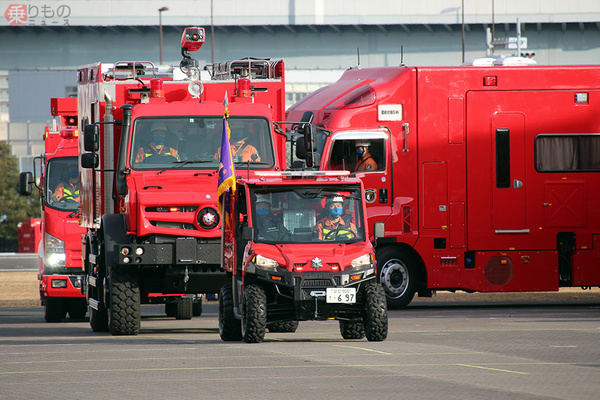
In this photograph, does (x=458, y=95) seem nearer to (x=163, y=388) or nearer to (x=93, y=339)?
(x=93, y=339)

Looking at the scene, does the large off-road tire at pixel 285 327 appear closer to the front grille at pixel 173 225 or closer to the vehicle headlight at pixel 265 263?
the front grille at pixel 173 225

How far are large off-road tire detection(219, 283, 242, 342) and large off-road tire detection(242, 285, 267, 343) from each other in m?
0.62

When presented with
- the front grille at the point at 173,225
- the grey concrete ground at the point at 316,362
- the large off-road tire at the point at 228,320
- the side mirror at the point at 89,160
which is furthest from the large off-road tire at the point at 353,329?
the side mirror at the point at 89,160

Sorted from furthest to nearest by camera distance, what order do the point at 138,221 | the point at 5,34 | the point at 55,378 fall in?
the point at 5,34
the point at 138,221
the point at 55,378

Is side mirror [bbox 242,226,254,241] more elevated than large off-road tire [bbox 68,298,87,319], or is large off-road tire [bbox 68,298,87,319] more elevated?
side mirror [bbox 242,226,254,241]

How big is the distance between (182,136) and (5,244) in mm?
41950

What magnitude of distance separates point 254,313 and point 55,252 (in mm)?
7191

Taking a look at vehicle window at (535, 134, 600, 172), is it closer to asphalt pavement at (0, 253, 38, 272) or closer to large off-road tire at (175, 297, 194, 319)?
large off-road tire at (175, 297, 194, 319)

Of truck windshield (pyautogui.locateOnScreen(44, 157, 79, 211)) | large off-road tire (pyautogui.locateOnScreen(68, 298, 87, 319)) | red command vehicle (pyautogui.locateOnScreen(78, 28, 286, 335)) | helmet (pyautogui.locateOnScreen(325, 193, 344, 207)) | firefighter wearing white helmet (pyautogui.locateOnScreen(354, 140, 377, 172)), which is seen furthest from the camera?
firefighter wearing white helmet (pyautogui.locateOnScreen(354, 140, 377, 172))

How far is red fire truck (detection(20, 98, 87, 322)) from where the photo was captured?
2044 cm

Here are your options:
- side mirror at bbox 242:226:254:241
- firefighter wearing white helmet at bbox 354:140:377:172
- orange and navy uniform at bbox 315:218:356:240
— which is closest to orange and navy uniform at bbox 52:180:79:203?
firefighter wearing white helmet at bbox 354:140:377:172

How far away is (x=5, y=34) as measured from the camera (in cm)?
5341

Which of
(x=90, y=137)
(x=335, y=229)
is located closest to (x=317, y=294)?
(x=335, y=229)

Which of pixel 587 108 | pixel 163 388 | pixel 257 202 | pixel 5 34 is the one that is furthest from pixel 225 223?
pixel 5 34
